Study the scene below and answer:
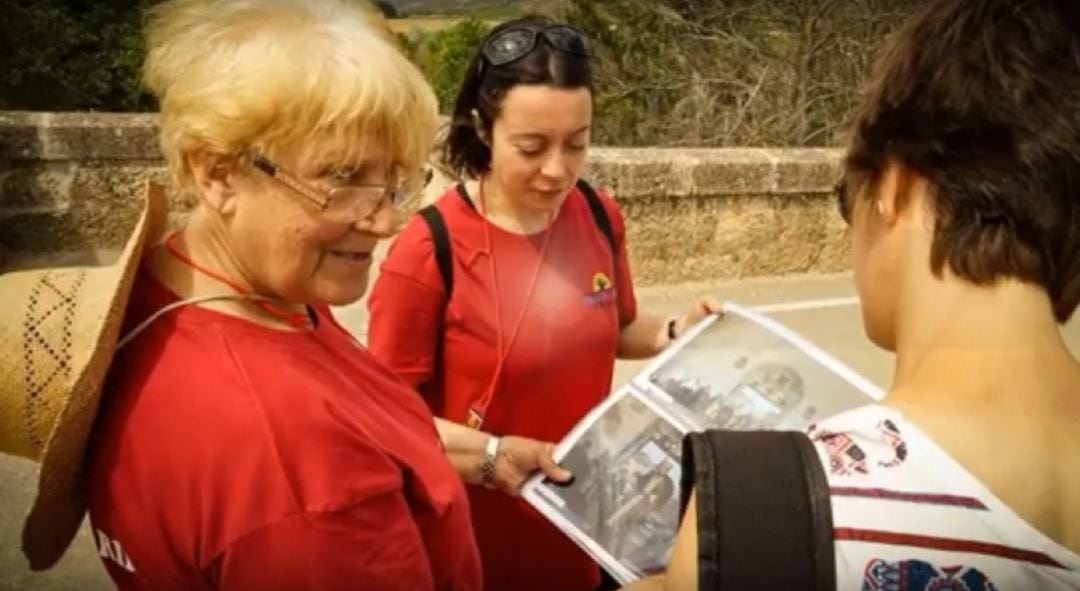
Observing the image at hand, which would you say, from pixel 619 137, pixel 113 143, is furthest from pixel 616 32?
pixel 113 143

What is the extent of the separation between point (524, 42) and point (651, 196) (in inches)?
102

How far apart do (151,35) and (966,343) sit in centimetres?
78

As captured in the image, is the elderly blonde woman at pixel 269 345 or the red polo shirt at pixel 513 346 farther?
the red polo shirt at pixel 513 346

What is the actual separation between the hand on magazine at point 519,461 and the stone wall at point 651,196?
2.02m

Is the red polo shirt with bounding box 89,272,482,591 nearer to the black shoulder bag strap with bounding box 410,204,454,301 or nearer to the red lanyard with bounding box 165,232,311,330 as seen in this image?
the red lanyard with bounding box 165,232,311,330

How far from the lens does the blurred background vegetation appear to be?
48.1 inches

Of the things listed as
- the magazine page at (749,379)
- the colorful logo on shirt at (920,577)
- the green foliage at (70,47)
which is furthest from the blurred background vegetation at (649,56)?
the colorful logo on shirt at (920,577)

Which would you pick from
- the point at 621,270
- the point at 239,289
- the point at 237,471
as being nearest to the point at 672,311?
the point at 621,270

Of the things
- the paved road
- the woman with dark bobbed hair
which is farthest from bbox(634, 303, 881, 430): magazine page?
the paved road

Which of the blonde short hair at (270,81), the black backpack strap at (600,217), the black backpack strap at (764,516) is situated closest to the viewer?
the black backpack strap at (764,516)

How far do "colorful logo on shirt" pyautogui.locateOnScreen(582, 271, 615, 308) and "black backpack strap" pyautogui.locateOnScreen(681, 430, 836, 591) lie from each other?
93cm

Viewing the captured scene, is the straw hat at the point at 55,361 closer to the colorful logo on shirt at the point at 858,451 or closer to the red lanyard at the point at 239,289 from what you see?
the red lanyard at the point at 239,289

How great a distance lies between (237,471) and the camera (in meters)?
0.87

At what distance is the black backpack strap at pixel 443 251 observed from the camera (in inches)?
61.3
